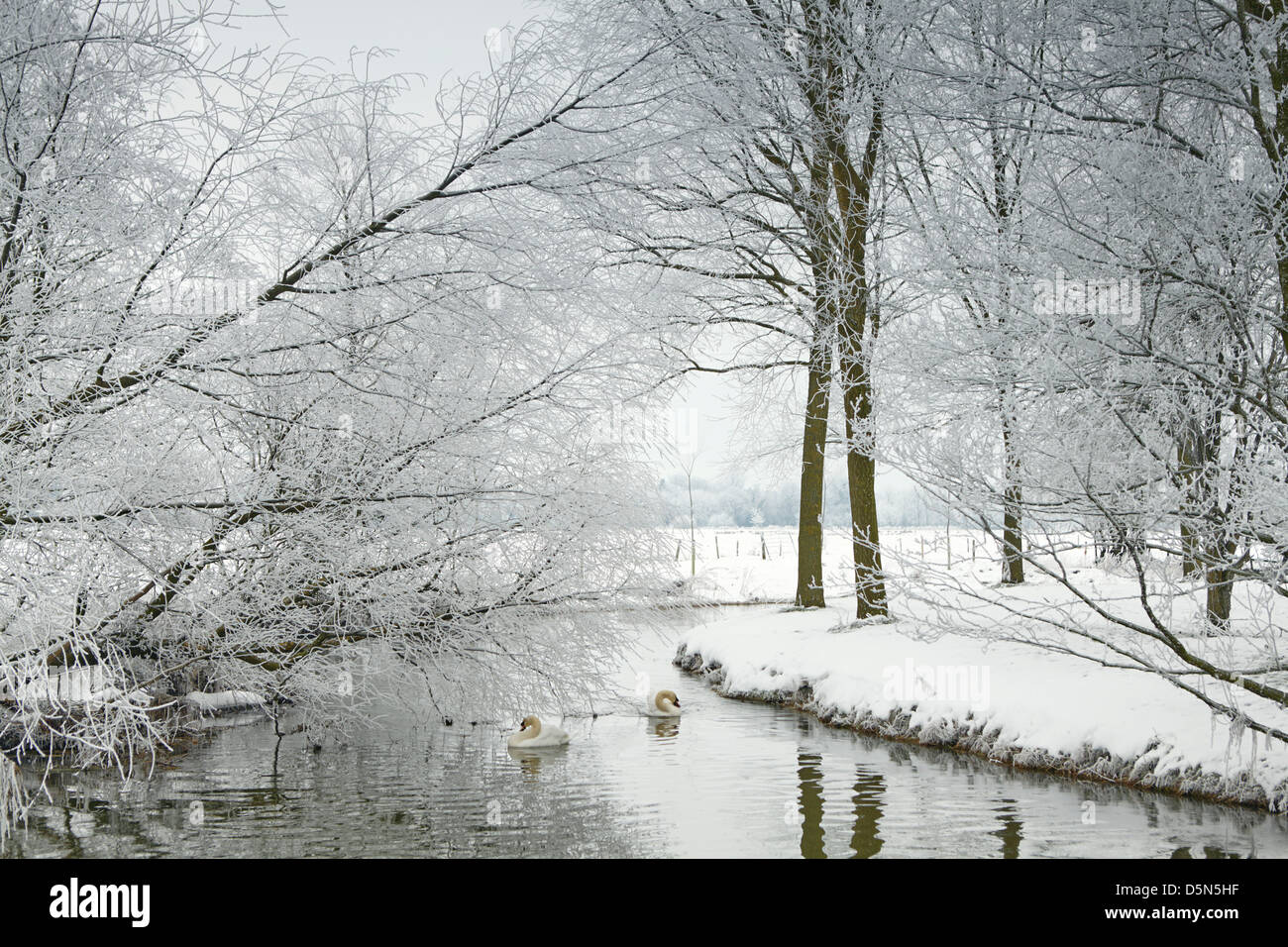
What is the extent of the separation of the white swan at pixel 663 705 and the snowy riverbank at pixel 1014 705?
1.63 metres

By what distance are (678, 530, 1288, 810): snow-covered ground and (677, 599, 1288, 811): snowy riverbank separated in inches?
0.5

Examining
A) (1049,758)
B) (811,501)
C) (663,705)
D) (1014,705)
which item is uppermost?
(811,501)

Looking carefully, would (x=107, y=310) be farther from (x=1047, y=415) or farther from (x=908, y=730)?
(x=908, y=730)

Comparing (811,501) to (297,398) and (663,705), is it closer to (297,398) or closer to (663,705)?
(663,705)

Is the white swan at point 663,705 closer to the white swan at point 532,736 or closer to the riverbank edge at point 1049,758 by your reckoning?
the riverbank edge at point 1049,758

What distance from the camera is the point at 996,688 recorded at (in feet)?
32.9

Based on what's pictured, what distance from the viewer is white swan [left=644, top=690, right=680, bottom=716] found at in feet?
37.7

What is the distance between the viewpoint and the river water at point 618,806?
21.5 ft

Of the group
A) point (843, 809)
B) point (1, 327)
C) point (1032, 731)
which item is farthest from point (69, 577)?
point (1032, 731)

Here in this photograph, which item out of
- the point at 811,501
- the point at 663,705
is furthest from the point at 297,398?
the point at 811,501

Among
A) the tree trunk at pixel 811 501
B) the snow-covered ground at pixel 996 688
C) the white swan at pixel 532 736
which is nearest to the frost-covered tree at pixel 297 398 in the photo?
the white swan at pixel 532 736

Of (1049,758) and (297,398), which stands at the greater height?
(297,398)

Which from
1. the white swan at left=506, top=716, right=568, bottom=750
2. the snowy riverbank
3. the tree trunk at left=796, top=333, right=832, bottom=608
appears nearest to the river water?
the white swan at left=506, top=716, right=568, bottom=750

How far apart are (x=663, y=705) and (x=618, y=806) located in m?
3.87
